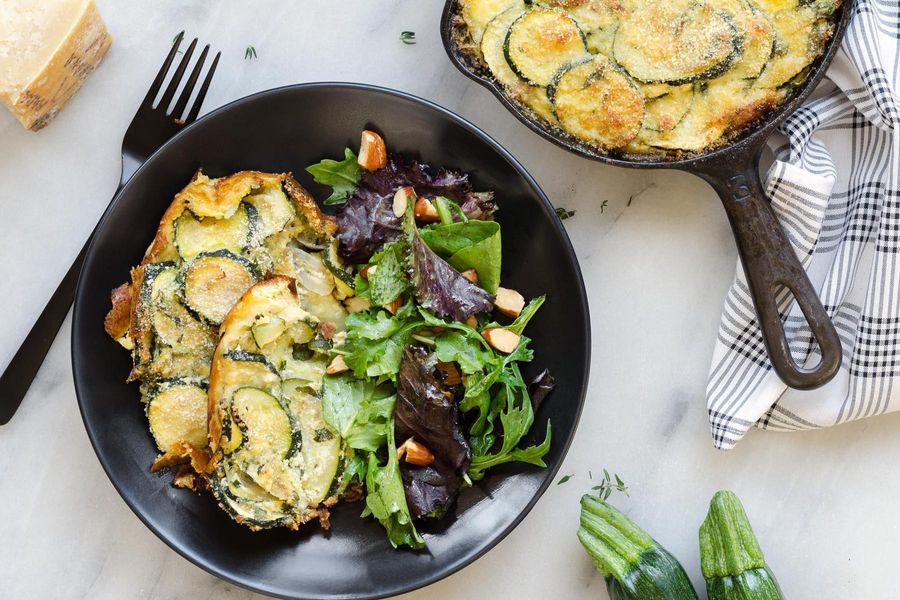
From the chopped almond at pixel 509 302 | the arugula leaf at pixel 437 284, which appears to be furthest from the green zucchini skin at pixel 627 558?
the arugula leaf at pixel 437 284

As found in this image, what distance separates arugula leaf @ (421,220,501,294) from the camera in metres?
2.81

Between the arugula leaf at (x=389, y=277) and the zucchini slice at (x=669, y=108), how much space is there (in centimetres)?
96

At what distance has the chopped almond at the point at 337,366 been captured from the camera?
2816 millimetres

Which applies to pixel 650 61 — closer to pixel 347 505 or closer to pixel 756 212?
pixel 756 212

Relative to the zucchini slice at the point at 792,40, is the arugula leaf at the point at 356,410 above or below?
below

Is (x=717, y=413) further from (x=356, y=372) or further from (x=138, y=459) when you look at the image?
(x=138, y=459)

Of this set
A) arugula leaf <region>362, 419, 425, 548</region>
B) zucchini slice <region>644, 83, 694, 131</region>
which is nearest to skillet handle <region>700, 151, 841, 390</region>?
zucchini slice <region>644, 83, 694, 131</region>

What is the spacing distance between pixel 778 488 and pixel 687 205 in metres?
1.17

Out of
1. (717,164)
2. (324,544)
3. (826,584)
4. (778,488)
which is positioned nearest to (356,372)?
(324,544)

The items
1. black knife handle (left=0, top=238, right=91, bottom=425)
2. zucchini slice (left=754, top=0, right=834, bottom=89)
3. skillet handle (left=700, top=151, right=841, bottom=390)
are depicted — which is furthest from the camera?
black knife handle (left=0, top=238, right=91, bottom=425)

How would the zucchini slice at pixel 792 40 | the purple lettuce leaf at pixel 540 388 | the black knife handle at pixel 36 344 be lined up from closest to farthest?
the zucchini slice at pixel 792 40
the purple lettuce leaf at pixel 540 388
the black knife handle at pixel 36 344

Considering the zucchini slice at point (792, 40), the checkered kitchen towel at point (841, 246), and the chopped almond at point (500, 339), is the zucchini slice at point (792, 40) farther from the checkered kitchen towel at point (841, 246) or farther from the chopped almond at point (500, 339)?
the chopped almond at point (500, 339)

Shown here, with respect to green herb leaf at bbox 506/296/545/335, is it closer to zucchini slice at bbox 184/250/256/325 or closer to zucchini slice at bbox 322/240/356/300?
zucchini slice at bbox 322/240/356/300

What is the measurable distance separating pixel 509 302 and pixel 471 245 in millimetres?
257
